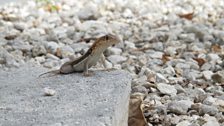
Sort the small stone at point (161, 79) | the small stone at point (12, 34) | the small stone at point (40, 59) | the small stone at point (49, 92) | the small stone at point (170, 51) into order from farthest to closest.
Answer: the small stone at point (12, 34)
the small stone at point (170, 51)
the small stone at point (40, 59)
the small stone at point (161, 79)
the small stone at point (49, 92)

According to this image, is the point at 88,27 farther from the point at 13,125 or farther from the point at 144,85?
the point at 13,125

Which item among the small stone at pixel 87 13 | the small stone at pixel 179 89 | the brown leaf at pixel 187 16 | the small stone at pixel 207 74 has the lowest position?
the small stone at pixel 207 74

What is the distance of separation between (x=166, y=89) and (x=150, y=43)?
1667 mm

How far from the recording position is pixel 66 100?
2947mm

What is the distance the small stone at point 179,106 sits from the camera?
3.57 meters

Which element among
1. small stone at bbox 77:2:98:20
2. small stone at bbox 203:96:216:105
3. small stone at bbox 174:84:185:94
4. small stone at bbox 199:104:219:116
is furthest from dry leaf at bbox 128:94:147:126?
small stone at bbox 77:2:98:20

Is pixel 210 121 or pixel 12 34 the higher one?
pixel 12 34

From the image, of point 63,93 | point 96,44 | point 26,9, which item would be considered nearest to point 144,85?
point 96,44

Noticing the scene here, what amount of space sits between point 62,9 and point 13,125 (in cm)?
465

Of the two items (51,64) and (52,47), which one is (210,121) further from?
(52,47)

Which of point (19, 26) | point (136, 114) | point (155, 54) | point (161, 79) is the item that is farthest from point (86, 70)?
point (19, 26)

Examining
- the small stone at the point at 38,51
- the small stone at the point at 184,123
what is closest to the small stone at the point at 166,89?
the small stone at the point at 184,123

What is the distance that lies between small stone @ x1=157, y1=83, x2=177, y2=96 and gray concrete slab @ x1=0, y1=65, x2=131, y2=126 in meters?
0.62

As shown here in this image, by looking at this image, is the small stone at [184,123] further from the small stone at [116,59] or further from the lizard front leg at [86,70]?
the small stone at [116,59]
